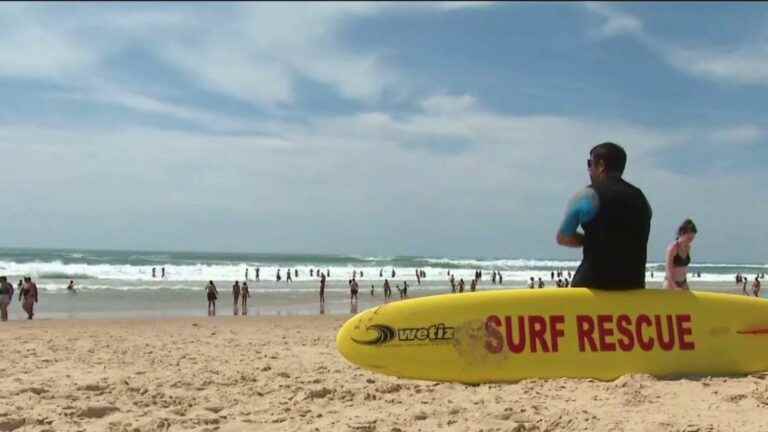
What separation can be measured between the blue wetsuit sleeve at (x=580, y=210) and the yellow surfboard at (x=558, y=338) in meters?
0.57

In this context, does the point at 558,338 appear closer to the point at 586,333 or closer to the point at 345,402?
the point at 586,333

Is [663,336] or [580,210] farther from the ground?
[580,210]

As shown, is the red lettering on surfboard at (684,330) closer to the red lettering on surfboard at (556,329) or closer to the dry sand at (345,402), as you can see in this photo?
the dry sand at (345,402)

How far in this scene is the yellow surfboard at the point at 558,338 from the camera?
185 inches

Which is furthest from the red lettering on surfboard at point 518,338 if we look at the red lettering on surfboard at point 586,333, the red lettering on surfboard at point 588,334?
the red lettering on surfboard at point 586,333

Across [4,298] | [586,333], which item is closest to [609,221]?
[586,333]

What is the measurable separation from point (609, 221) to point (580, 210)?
0.21 m

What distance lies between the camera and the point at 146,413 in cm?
424

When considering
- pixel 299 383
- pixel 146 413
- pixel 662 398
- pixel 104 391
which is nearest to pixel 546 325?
pixel 662 398

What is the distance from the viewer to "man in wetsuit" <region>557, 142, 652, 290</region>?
4.48 meters

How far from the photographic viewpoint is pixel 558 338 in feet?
15.5

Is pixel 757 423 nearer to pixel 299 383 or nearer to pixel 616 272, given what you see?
pixel 616 272

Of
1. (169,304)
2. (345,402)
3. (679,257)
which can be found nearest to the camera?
(345,402)

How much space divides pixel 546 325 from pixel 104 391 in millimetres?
3275
